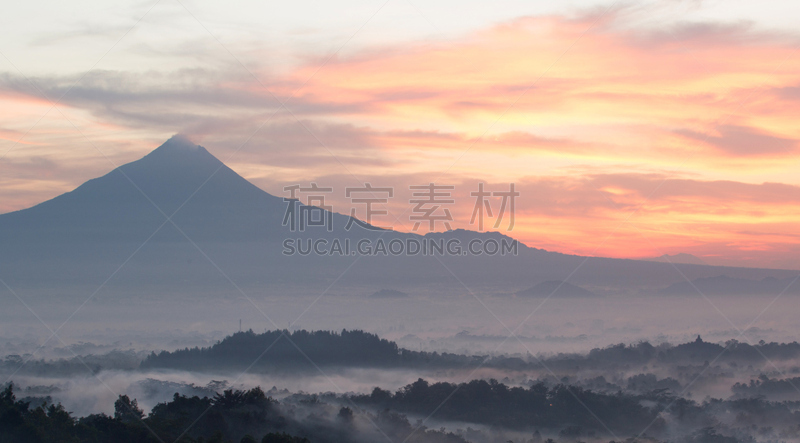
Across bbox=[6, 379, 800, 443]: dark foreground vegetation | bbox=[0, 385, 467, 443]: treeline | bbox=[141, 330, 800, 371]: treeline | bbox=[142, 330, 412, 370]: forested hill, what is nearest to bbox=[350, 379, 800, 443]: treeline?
bbox=[6, 379, 800, 443]: dark foreground vegetation

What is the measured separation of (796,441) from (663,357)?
50229 mm

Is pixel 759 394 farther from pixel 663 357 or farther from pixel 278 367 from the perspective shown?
pixel 278 367

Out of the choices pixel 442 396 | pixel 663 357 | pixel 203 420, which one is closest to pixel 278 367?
pixel 442 396

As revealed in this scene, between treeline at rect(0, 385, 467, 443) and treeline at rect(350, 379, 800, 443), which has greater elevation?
treeline at rect(0, 385, 467, 443)

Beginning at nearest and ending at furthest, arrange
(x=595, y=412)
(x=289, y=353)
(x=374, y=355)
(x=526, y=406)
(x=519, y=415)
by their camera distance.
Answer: (x=519, y=415), (x=526, y=406), (x=595, y=412), (x=374, y=355), (x=289, y=353)

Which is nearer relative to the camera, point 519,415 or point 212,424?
point 212,424

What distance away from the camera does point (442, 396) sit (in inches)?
4355

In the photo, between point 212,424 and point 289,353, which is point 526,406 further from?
point 289,353

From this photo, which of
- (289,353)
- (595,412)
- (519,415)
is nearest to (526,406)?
(519,415)

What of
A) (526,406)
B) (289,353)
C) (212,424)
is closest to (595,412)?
(526,406)

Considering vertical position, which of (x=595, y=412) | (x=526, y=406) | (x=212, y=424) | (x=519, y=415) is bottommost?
(x=595, y=412)

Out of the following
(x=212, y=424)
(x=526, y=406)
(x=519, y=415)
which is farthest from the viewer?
(x=526, y=406)

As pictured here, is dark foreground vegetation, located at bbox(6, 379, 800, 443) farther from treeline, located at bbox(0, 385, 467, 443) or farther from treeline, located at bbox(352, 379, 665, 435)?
treeline, located at bbox(0, 385, 467, 443)

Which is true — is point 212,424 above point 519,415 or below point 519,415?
above
